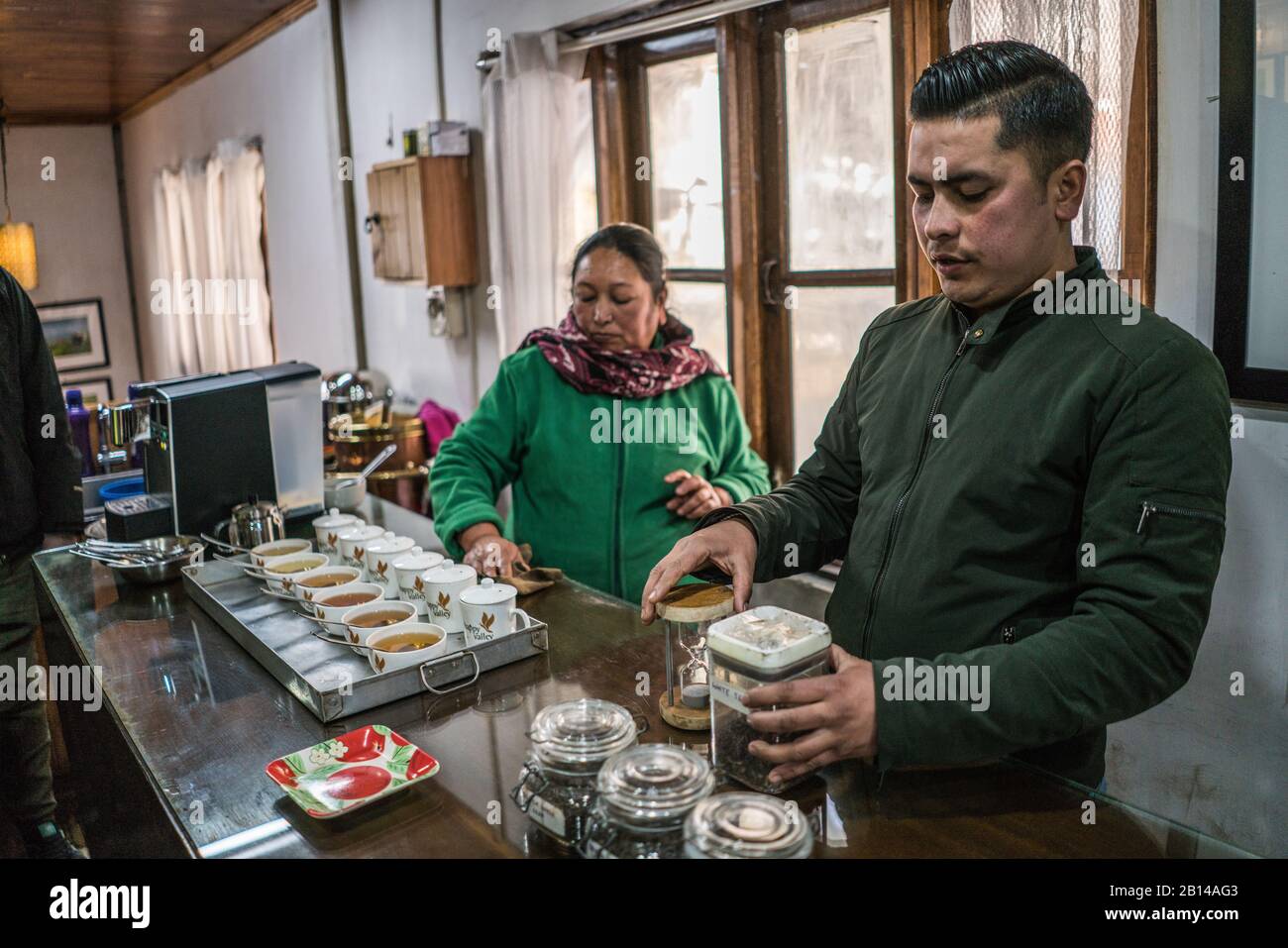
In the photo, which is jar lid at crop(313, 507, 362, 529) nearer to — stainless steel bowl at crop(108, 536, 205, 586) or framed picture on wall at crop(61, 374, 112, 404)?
stainless steel bowl at crop(108, 536, 205, 586)

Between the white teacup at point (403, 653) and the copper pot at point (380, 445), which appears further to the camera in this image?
the copper pot at point (380, 445)

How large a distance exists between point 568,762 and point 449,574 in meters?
0.77

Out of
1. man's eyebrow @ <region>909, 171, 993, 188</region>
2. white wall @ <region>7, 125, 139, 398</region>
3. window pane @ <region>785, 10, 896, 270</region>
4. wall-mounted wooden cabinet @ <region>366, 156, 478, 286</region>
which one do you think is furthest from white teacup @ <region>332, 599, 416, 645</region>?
white wall @ <region>7, 125, 139, 398</region>

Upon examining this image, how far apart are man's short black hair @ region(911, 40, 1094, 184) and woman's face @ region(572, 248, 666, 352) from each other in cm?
130

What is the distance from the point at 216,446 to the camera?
2549 millimetres

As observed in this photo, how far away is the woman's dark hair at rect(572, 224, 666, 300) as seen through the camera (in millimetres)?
2619

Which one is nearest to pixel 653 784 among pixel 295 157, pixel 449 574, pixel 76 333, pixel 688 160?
pixel 449 574

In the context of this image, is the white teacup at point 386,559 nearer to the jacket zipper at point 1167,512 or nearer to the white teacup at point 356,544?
the white teacup at point 356,544

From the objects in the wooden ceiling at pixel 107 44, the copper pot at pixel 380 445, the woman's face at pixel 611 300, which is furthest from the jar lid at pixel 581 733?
the wooden ceiling at pixel 107 44

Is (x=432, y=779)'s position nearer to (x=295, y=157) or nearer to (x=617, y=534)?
(x=617, y=534)

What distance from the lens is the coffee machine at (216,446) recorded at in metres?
2.48

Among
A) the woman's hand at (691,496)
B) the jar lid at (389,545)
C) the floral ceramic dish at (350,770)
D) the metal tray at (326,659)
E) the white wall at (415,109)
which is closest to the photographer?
the floral ceramic dish at (350,770)

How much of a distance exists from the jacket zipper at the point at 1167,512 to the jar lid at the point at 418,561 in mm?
1280
